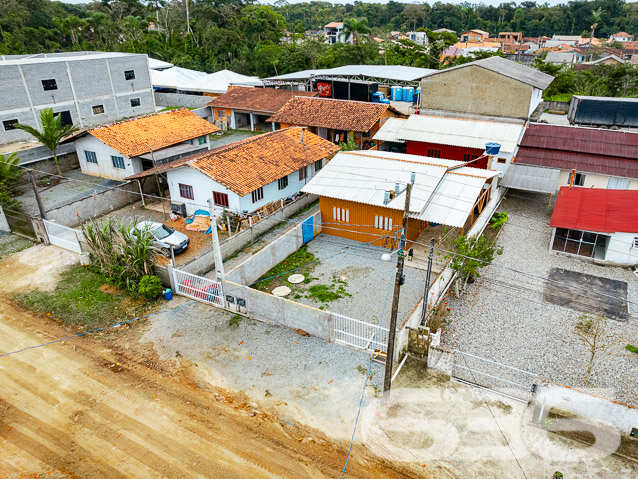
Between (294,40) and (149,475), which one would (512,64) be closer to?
(149,475)

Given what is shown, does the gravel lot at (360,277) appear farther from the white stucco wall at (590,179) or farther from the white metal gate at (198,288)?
the white stucco wall at (590,179)

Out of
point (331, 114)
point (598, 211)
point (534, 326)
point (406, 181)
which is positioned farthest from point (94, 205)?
point (598, 211)

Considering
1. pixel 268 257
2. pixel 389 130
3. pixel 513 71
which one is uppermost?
pixel 513 71

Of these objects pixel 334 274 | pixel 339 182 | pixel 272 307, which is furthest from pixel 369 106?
pixel 272 307

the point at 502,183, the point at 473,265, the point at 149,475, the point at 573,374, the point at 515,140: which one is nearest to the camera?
the point at 149,475

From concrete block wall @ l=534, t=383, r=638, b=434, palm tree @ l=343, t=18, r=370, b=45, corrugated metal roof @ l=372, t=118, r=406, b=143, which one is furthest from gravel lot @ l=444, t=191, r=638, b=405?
palm tree @ l=343, t=18, r=370, b=45

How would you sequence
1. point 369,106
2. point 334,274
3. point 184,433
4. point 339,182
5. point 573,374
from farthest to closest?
1. point 369,106
2. point 339,182
3. point 334,274
4. point 573,374
5. point 184,433

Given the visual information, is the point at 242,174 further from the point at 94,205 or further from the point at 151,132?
the point at 151,132
